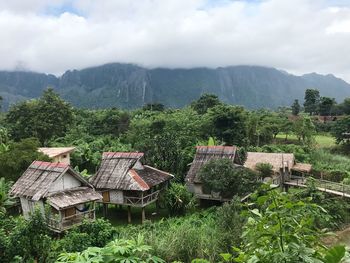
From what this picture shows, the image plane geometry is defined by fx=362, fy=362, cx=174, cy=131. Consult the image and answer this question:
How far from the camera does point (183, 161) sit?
2623 centimetres

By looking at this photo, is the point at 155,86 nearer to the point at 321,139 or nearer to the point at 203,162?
the point at 321,139

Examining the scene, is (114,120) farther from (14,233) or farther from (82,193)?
(14,233)

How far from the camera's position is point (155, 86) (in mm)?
143750

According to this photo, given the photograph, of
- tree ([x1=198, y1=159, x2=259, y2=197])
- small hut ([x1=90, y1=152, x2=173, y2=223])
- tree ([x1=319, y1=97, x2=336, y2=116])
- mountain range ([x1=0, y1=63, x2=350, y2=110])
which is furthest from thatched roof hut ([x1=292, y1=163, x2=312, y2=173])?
mountain range ([x1=0, y1=63, x2=350, y2=110])

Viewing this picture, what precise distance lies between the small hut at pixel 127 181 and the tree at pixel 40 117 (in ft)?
44.9

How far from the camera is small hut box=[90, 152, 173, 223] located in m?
19.7

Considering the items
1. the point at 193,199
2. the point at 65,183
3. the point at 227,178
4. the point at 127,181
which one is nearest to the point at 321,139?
the point at 227,178

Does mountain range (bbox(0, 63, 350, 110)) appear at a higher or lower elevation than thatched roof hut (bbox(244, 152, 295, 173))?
higher

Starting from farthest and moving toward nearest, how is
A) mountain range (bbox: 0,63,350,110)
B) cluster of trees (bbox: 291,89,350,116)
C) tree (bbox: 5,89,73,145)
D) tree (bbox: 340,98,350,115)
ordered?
mountain range (bbox: 0,63,350,110) → tree (bbox: 340,98,350,115) → cluster of trees (bbox: 291,89,350,116) → tree (bbox: 5,89,73,145)

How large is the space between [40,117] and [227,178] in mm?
19715

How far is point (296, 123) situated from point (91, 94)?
104 meters

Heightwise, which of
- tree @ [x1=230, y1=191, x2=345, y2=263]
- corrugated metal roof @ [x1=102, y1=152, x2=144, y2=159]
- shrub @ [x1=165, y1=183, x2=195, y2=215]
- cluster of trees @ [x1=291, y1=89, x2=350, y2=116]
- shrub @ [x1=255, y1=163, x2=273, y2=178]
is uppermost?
tree @ [x1=230, y1=191, x2=345, y2=263]

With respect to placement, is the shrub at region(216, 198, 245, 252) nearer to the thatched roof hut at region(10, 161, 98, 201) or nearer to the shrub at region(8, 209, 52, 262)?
the shrub at region(8, 209, 52, 262)

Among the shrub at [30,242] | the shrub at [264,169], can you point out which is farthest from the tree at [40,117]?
the shrub at [30,242]
